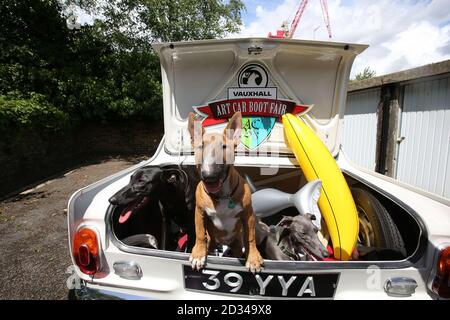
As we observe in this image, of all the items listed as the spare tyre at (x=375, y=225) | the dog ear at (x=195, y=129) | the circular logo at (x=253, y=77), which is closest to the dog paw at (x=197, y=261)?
the dog ear at (x=195, y=129)

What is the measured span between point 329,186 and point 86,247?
1.78 m

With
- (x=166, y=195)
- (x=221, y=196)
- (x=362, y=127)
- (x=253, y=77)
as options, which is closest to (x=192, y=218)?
(x=166, y=195)

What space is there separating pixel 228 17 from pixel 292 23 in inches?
1197

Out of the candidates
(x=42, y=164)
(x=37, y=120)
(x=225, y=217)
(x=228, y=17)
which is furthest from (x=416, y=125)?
(x=228, y=17)

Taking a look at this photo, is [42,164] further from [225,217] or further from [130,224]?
[225,217]

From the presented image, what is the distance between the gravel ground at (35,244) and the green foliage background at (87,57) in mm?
1931

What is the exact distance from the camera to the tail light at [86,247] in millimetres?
1546

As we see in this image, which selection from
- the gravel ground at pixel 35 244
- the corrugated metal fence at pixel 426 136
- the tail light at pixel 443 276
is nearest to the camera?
the tail light at pixel 443 276

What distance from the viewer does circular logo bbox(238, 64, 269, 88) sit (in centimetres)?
260

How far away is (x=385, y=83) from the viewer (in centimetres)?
539

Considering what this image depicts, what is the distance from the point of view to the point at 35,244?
12.2 feet

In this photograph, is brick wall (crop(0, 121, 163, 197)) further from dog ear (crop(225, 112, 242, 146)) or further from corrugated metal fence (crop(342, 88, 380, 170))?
corrugated metal fence (crop(342, 88, 380, 170))

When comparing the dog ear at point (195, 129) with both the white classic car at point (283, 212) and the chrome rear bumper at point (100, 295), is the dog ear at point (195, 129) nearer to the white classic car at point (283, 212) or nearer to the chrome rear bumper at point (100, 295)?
the white classic car at point (283, 212)

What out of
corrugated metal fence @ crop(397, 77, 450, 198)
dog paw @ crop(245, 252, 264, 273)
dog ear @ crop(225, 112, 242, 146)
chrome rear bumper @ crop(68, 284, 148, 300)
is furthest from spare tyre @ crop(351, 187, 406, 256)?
corrugated metal fence @ crop(397, 77, 450, 198)
